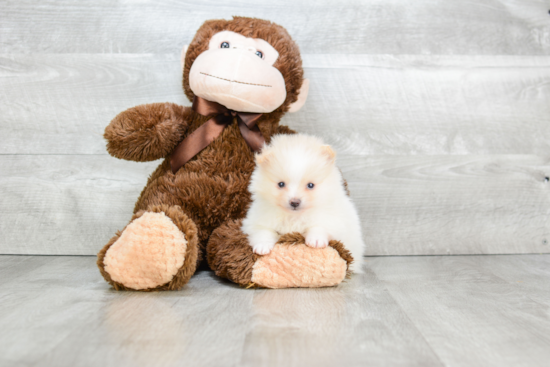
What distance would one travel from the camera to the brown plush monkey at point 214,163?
35.0 inches

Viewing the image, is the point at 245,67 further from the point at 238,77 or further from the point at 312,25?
the point at 312,25

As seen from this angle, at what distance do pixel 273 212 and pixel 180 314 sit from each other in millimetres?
303

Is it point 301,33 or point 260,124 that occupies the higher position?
point 301,33

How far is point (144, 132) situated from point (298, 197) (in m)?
0.43

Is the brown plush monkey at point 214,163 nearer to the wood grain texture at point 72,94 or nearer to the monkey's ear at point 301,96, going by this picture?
the monkey's ear at point 301,96

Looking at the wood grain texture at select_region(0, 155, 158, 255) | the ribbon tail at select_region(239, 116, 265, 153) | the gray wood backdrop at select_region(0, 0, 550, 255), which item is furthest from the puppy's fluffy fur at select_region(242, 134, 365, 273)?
the wood grain texture at select_region(0, 155, 158, 255)

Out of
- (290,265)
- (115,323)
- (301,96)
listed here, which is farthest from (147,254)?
(301,96)

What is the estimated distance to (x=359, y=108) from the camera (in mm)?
1378

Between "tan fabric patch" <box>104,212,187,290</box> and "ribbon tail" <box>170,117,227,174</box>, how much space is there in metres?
0.23

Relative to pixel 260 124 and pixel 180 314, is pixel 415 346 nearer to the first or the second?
pixel 180 314

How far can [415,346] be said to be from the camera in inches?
25.6

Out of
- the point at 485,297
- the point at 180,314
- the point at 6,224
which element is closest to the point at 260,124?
the point at 180,314

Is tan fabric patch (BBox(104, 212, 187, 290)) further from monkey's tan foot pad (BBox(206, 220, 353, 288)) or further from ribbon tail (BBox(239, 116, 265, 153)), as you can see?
ribbon tail (BBox(239, 116, 265, 153))

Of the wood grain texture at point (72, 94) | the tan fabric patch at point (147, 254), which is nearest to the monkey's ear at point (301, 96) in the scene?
the wood grain texture at point (72, 94)
